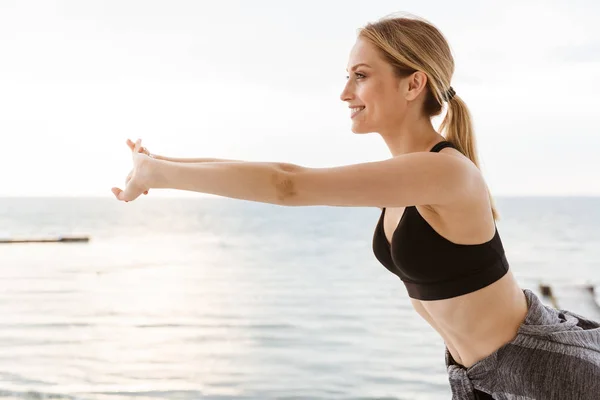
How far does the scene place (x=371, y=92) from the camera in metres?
1.52

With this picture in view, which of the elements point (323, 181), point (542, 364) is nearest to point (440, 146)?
point (323, 181)

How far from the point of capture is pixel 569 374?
1.40 metres

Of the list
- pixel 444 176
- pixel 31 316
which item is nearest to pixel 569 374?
pixel 444 176

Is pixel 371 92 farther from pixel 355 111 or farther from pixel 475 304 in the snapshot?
pixel 475 304

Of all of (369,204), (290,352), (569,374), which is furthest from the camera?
(290,352)

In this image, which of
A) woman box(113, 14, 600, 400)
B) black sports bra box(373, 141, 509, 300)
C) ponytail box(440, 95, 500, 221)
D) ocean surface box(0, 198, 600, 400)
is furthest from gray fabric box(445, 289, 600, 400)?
ocean surface box(0, 198, 600, 400)

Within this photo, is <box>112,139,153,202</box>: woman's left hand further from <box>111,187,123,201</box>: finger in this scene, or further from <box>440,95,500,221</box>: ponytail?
<box>440,95,500,221</box>: ponytail

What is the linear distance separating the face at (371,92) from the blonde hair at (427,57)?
0.07 ft

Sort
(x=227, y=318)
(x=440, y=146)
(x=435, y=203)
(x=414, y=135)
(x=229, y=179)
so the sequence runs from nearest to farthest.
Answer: (x=229, y=179), (x=435, y=203), (x=440, y=146), (x=414, y=135), (x=227, y=318)

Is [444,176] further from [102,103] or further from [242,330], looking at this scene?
[102,103]

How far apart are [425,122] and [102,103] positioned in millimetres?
13903

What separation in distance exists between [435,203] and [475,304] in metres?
0.26

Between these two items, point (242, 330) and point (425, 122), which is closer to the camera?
point (425, 122)

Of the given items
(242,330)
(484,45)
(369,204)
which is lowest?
(369,204)
